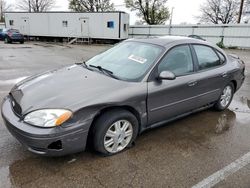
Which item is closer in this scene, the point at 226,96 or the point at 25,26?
the point at 226,96

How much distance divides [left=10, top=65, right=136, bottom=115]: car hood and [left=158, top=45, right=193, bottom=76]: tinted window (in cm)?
76

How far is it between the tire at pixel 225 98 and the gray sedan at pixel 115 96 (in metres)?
0.27

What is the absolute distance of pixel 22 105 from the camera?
257 centimetres

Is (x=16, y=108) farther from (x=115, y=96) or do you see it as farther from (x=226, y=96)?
(x=226, y=96)

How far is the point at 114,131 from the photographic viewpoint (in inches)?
112

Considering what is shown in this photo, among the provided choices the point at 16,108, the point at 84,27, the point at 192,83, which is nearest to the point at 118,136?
the point at 16,108

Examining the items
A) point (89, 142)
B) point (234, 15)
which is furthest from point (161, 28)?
point (89, 142)

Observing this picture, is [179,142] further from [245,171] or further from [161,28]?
[161,28]

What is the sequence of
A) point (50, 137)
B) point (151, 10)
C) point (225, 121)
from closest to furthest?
point (50, 137)
point (225, 121)
point (151, 10)

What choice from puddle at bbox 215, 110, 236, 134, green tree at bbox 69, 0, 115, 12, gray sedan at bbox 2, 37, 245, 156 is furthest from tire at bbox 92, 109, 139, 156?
green tree at bbox 69, 0, 115, 12

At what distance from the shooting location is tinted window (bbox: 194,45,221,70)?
12.5 ft

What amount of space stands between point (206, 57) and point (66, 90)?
2617 mm

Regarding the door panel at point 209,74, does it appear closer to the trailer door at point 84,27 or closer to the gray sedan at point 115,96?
the gray sedan at point 115,96

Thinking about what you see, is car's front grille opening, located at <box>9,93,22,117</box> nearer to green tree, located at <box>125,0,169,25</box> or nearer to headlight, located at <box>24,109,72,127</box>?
headlight, located at <box>24,109,72,127</box>
